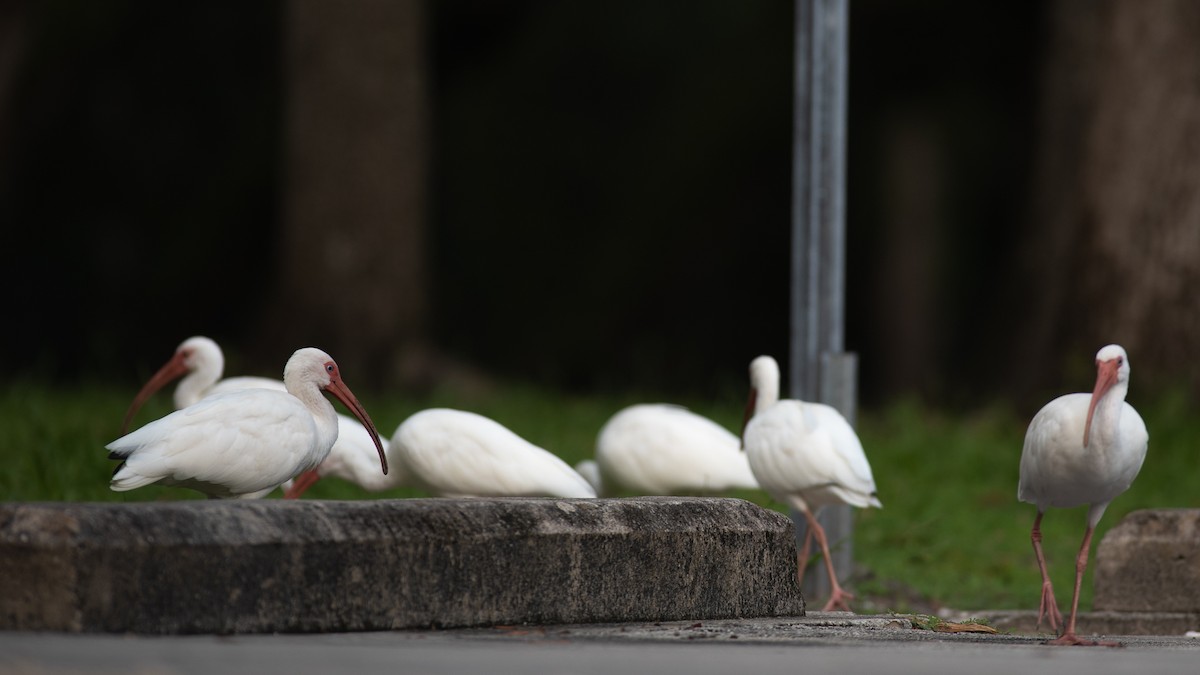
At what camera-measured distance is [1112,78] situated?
1155cm

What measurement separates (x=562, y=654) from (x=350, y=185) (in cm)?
965

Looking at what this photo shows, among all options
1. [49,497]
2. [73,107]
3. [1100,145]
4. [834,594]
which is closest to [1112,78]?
[1100,145]

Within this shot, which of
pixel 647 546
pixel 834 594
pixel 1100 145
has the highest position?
pixel 1100 145

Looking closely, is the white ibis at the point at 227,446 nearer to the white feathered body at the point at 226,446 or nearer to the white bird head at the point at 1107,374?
the white feathered body at the point at 226,446

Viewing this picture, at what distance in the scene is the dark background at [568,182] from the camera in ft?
58.4

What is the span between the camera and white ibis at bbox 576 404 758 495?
8000mm

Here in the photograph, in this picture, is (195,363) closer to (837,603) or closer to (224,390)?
(224,390)

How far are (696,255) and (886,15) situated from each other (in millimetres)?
4485

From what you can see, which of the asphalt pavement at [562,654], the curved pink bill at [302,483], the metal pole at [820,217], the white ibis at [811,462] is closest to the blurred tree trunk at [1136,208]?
the metal pole at [820,217]

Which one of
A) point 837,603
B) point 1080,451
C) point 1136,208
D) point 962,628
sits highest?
point 1136,208

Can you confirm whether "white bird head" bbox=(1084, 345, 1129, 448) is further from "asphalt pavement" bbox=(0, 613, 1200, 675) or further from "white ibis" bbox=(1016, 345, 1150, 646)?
"asphalt pavement" bbox=(0, 613, 1200, 675)

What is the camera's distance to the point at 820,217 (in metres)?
7.22

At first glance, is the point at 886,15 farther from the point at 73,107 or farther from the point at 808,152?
the point at 808,152

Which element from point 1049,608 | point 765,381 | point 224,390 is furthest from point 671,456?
point 1049,608
